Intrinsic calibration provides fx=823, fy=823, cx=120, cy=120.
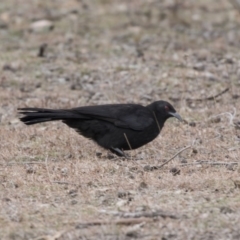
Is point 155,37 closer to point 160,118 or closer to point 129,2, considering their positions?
point 129,2

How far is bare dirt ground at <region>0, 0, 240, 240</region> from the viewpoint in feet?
20.5

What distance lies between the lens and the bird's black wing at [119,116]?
877 cm

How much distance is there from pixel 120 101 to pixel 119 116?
2.90m

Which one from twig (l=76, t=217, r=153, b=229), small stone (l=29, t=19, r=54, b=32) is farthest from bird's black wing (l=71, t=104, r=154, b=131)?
small stone (l=29, t=19, r=54, b=32)

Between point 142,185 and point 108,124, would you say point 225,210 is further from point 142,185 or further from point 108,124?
point 108,124

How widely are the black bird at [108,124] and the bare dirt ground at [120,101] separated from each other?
170 millimetres

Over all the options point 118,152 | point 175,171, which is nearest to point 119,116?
point 118,152

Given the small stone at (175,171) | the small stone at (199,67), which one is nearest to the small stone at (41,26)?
the small stone at (199,67)

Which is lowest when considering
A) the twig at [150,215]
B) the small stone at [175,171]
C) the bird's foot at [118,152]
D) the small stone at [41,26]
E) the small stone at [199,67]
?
the small stone at [41,26]

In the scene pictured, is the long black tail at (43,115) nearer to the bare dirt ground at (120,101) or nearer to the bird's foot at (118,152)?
the bare dirt ground at (120,101)

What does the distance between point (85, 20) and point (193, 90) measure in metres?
5.51

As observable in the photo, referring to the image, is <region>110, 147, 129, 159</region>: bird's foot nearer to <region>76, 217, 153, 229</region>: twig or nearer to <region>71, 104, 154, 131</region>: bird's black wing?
<region>71, 104, 154, 131</region>: bird's black wing

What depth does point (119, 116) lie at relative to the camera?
884 cm

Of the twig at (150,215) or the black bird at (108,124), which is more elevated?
the twig at (150,215)
